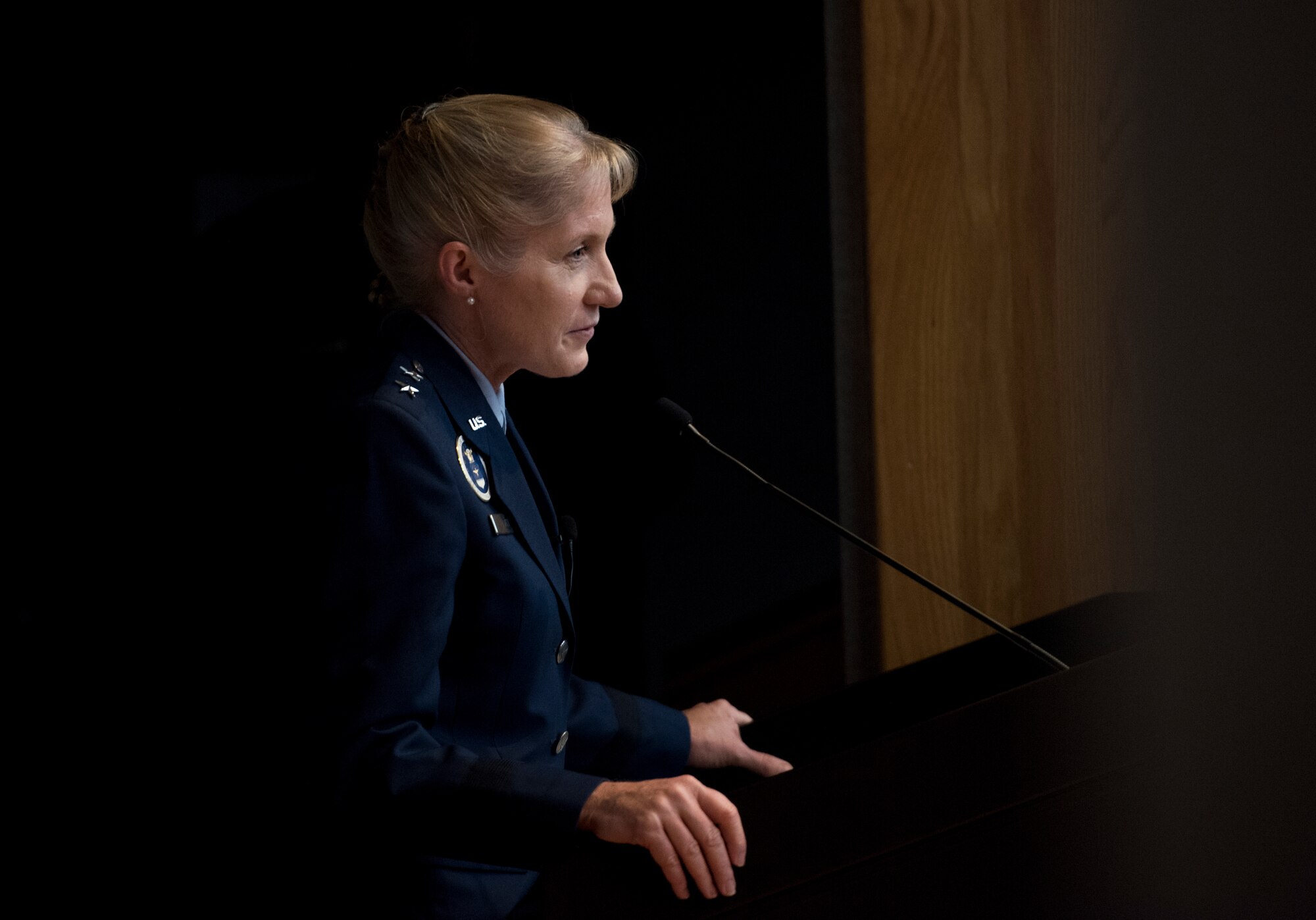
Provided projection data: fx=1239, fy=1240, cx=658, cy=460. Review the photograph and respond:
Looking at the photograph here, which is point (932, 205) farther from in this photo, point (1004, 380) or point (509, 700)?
point (509, 700)

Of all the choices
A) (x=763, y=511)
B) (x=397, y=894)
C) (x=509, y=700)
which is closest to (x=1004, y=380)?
(x=763, y=511)

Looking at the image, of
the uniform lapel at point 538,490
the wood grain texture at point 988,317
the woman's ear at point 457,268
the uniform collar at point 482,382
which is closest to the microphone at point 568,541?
the uniform lapel at point 538,490

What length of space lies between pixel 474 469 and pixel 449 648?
142 mm

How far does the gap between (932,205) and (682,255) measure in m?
0.35

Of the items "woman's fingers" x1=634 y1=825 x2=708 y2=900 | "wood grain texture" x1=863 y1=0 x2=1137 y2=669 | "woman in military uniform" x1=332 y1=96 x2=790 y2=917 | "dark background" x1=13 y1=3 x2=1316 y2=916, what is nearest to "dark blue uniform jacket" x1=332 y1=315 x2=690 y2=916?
"woman in military uniform" x1=332 y1=96 x2=790 y2=917

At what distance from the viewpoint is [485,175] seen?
1.01 m

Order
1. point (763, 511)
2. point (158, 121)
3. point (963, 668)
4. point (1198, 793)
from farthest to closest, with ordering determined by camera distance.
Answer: point (763, 511) < point (158, 121) < point (963, 668) < point (1198, 793)

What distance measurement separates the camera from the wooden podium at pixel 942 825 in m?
0.63

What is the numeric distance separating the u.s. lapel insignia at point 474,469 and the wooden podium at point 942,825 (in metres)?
0.35

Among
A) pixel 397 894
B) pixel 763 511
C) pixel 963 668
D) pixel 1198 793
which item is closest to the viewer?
pixel 1198 793

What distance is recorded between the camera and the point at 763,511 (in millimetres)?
1835

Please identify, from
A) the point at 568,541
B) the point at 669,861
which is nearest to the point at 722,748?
the point at 568,541

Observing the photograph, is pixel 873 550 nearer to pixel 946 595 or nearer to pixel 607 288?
pixel 946 595

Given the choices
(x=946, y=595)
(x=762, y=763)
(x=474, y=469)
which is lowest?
(x=762, y=763)
